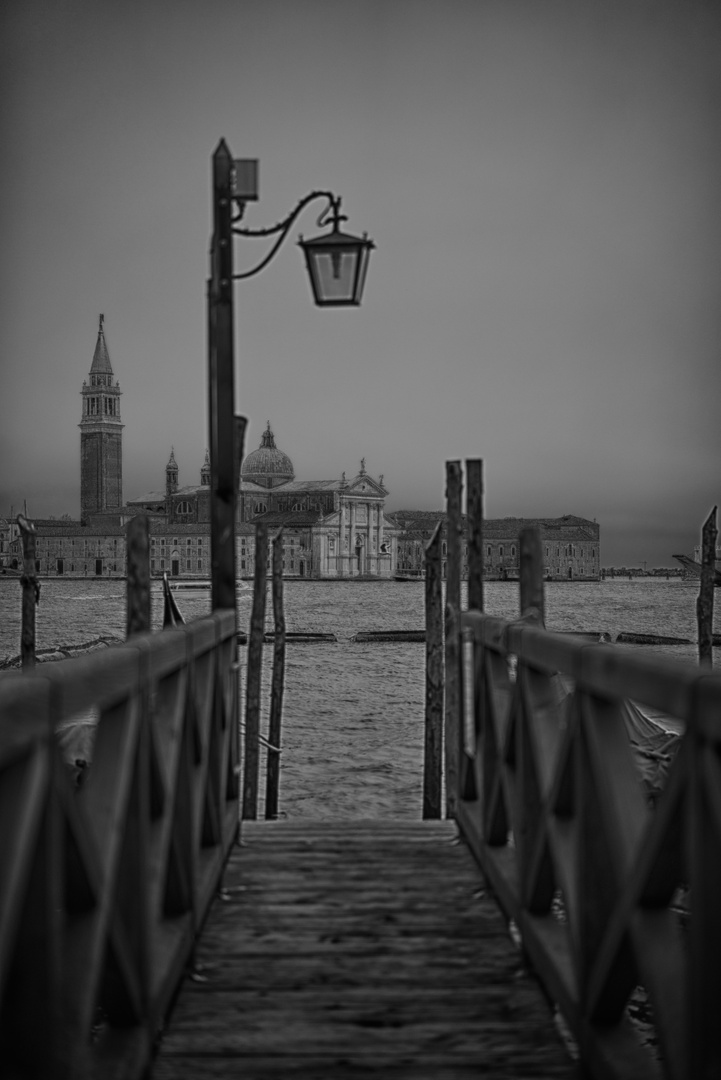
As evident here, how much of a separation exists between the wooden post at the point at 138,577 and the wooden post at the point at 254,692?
593cm

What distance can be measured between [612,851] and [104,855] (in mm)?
987

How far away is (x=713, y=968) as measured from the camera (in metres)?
1.66

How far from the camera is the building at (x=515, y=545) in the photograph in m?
135

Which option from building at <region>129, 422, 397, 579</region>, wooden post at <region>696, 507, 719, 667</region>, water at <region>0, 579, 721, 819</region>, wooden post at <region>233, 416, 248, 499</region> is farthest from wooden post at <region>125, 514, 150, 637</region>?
building at <region>129, 422, 397, 579</region>

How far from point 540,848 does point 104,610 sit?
69.4 metres

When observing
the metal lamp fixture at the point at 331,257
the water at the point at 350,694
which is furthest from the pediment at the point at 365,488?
the metal lamp fixture at the point at 331,257

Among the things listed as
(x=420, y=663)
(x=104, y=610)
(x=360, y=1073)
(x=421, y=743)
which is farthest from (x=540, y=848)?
(x=104, y=610)

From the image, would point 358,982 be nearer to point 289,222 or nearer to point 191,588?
point 289,222

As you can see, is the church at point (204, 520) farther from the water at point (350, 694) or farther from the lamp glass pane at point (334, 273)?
the lamp glass pane at point (334, 273)

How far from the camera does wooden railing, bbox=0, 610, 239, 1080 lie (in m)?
1.62

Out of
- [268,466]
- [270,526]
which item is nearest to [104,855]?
[270,526]

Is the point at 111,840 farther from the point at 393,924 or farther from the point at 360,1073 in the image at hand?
the point at 393,924

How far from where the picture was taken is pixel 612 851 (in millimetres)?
2305

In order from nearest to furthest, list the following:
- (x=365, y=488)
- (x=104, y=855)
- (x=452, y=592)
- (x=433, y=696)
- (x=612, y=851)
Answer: (x=104, y=855) < (x=612, y=851) < (x=452, y=592) < (x=433, y=696) < (x=365, y=488)
